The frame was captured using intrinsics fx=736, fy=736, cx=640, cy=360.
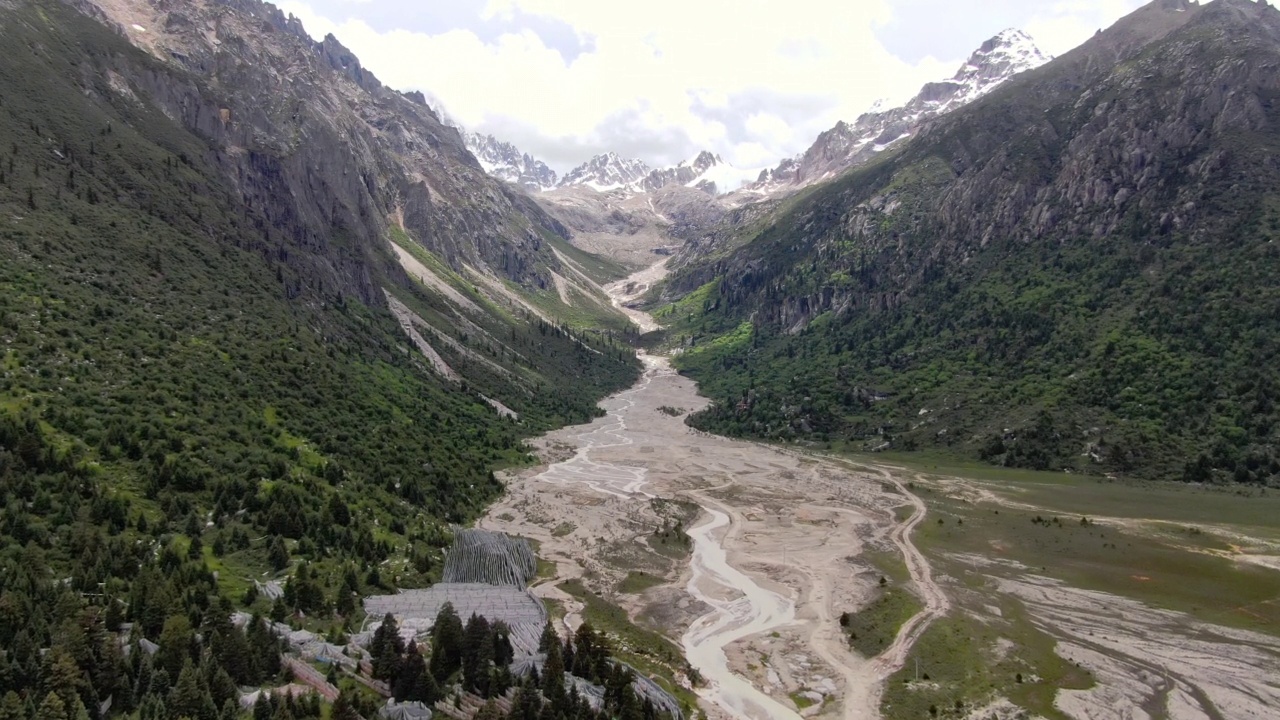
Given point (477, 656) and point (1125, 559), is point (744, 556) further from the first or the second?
point (477, 656)

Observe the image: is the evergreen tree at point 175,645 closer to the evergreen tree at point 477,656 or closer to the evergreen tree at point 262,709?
the evergreen tree at point 262,709

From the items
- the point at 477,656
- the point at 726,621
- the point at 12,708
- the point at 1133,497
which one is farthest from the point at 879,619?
the point at 1133,497

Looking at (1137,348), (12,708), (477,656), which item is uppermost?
(1137,348)

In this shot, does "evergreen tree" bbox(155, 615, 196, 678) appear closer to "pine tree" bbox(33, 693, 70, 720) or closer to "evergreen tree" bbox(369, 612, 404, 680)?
"pine tree" bbox(33, 693, 70, 720)

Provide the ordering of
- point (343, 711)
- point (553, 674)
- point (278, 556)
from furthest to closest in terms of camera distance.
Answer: point (278, 556) → point (553, 674) → point (343, 711)

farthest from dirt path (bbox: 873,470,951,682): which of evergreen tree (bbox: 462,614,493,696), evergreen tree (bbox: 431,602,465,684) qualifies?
evergreen tree (bbox: 431,602,465,684)

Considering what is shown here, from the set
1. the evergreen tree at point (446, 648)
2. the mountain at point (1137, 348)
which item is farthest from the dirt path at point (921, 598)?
the mountain at point (1137, 348)

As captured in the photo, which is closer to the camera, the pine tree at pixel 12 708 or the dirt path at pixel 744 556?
the pine tree at pixel 12 708
